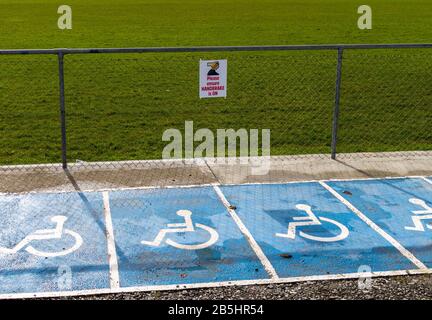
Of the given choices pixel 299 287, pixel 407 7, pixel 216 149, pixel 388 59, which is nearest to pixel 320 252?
pixel 299 287

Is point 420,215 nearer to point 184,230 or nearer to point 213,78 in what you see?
point 184,230

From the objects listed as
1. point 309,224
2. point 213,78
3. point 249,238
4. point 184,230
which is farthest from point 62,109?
point 309,224

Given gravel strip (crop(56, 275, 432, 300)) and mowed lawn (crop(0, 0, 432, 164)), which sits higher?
mowed lawn (crop(0, 0, 432, 164))

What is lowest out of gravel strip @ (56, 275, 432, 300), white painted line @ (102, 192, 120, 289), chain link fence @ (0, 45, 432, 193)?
gravel strip @ (56, 275, 432, 300)

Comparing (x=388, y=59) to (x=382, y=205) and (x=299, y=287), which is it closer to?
(x=382, y=205)

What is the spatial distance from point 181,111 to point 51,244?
21.3 feet

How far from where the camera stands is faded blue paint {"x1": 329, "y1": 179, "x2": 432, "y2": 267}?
292 inches

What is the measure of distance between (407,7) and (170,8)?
14.5 metres

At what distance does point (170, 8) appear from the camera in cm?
3859

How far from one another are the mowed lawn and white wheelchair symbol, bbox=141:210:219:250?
277 centimetres

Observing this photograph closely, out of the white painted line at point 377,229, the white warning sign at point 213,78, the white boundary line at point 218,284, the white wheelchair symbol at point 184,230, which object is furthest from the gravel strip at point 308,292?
the white warning sign at point 213,78

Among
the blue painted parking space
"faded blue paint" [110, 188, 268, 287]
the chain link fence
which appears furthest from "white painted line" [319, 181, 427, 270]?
"faded blue paint" [110, 188, 268, 287]

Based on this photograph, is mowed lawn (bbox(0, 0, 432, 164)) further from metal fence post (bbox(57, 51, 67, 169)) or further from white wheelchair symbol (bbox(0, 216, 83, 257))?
white wheelchair symbol (bbox(0, 216, 83, 257))

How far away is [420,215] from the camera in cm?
816
